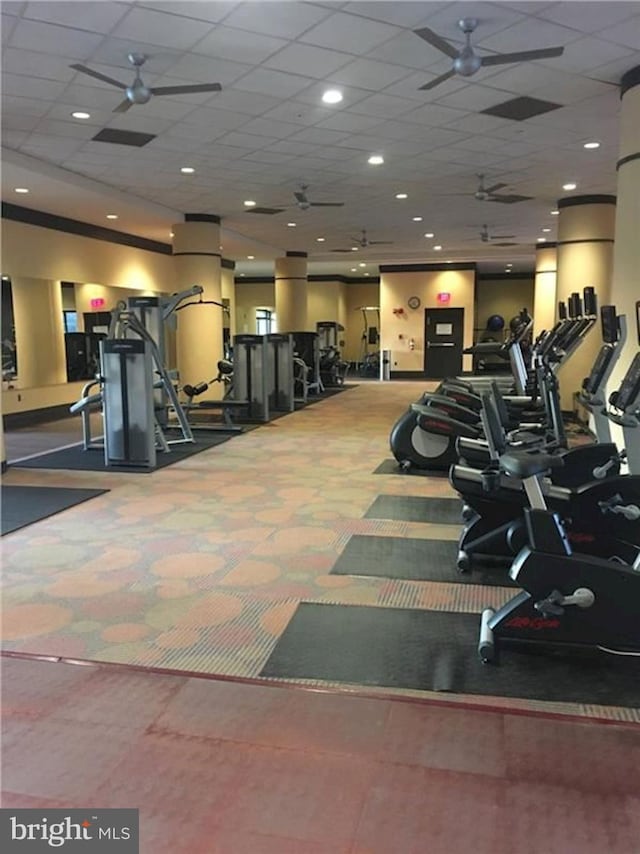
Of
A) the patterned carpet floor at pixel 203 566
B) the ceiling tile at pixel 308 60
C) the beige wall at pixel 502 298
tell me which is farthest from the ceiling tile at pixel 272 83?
the beige wall at pixel 502 298

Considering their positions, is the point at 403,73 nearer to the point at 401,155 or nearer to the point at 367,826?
the point at 401,155

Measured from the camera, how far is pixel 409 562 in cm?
374

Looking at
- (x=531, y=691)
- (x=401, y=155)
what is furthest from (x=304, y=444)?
(x=531, y=691)

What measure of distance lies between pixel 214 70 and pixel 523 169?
181 inches

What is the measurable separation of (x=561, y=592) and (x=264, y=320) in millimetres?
21394

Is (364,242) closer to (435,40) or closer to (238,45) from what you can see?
(238,45)

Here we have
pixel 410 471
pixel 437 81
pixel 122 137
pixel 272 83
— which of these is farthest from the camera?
pixel 122 137

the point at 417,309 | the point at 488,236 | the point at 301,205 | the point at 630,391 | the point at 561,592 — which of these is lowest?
the point at 561,592

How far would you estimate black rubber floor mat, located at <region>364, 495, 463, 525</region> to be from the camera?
182 inches

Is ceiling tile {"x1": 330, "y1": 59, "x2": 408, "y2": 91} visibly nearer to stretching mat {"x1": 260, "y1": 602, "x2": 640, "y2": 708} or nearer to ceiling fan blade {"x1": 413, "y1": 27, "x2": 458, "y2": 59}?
ceiling fan blade {"x1": 413, "y1": 27, "x2": 458, "y2": 59}

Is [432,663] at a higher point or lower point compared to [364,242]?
lower

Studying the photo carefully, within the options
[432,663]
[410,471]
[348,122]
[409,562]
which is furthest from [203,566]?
[348,122]

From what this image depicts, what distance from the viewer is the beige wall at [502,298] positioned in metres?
21.2

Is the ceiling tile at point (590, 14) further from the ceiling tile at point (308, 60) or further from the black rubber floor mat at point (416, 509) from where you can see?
the black rubber floor mat at point (416, 509)
